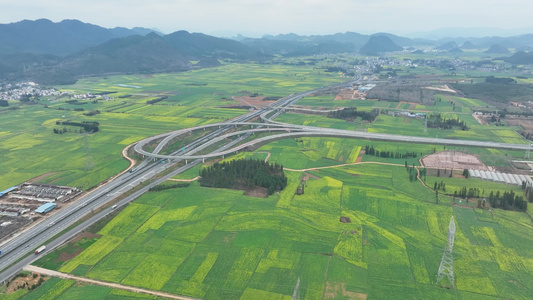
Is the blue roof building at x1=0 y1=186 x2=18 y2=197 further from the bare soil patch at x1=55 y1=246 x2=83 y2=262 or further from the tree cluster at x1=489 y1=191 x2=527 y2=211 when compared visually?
the tree cluster at x1=489 y1=191 x2=527 y2=211

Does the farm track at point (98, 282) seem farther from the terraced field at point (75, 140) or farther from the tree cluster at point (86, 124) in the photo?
the tree cluster at point (86, 124)

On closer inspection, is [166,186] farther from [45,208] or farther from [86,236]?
[45,208]

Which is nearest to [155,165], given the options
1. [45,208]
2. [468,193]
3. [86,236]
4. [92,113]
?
[45,208]

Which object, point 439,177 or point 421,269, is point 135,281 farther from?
point 439,177

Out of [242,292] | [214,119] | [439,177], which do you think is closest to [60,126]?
[214,119]

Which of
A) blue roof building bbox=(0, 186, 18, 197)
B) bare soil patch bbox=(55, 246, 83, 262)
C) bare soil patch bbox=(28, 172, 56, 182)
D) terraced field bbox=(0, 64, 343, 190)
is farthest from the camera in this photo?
terraced field bbox=(0, 64, 343, 190)

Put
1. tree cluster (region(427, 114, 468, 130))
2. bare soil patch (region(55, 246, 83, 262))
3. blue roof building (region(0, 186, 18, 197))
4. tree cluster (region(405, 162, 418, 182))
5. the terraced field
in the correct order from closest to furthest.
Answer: bare soil patch (region(55, 246, 83, 262)) < blue roof building (region(0, 186, 18, 197)) < tree cluster (region(405, 162, 418, 182)) < the terraced field < tree cluster (region(427, 114, 468, 130))

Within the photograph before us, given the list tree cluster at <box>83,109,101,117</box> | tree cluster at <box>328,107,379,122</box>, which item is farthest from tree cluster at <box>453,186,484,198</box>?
tree cluster at <box>83,109,101,117</box>
